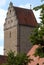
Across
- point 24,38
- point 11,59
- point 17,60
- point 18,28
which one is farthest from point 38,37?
point 24,38

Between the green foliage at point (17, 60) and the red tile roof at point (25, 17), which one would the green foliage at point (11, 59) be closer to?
the green foliage at point (17, 60)

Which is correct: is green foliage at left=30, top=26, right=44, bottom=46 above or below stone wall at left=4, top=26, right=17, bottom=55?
above

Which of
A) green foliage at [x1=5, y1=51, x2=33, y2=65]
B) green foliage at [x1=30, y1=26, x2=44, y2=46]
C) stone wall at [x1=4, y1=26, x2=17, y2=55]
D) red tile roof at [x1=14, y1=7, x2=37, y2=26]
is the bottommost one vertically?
stone wall at [x1=4, y1=26, x2=17, y2=55]

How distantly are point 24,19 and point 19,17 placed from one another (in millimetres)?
1142

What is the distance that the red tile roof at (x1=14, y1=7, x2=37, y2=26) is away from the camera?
86425 millimetres

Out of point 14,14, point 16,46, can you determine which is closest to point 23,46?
point 16,46

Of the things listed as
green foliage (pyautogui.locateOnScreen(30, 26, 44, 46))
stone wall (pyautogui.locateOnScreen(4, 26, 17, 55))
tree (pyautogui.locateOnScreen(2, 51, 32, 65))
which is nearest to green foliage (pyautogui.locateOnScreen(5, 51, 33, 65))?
tree (pyautogui.locateOnScreen(2, 51, 32, 65))

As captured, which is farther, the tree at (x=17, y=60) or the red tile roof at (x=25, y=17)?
the red tile roof at (x=25, y=17)

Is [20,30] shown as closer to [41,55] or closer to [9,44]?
[9,44]

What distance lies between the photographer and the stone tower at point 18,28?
86062 millimetres

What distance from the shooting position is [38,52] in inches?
1027

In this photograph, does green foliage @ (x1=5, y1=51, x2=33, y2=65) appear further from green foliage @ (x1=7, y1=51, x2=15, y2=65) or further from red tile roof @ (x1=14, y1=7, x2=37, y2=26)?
red tile roof @ (x1=14, y1=7, x2=37, y2=26)

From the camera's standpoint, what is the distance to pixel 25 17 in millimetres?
87688

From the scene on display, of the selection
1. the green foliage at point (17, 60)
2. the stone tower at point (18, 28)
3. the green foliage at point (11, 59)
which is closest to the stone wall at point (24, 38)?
the stone tower at point (18, 28)
